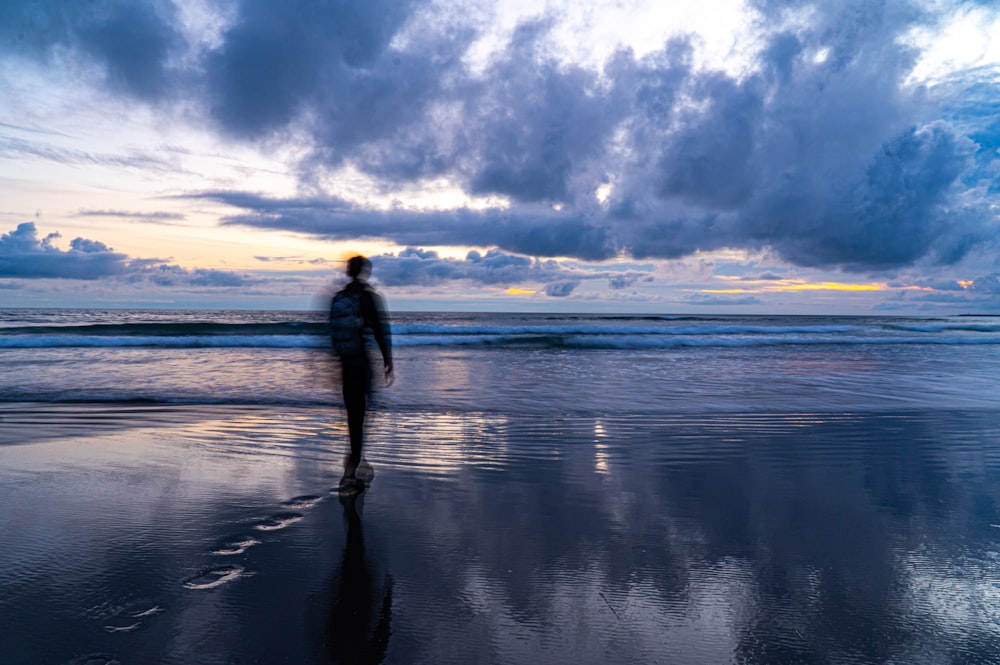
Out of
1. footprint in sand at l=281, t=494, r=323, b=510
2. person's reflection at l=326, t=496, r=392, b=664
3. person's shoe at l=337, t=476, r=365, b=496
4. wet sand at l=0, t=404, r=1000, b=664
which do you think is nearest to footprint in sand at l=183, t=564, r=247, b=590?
wet sand at l=0, t=404, r=1000, b=664

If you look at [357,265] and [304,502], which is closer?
[304,502]

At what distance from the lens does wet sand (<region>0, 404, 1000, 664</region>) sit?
2795 millimetres

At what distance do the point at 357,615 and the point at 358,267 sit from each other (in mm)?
3168

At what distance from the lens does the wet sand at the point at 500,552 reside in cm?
279

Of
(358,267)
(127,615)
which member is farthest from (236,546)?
(358,267)

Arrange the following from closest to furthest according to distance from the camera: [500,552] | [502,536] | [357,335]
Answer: [500,552] < [502,536] < [357,335]

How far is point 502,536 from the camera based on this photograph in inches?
162

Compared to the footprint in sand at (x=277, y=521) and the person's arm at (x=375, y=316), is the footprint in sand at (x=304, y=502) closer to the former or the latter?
the footprint in sand at (x=277, y=521)

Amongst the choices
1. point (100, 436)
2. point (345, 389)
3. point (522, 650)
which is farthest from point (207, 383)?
point (522, 650)

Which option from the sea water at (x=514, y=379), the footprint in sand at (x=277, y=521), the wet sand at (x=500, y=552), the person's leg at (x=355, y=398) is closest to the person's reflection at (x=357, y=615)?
the wet sand at (x=500, y=552)

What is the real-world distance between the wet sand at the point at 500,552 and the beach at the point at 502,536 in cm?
2

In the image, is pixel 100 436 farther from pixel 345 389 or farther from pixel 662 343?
pixel 662 343

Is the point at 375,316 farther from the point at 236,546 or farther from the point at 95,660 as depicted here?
the point at 95,660

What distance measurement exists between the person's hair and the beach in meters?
1.01
